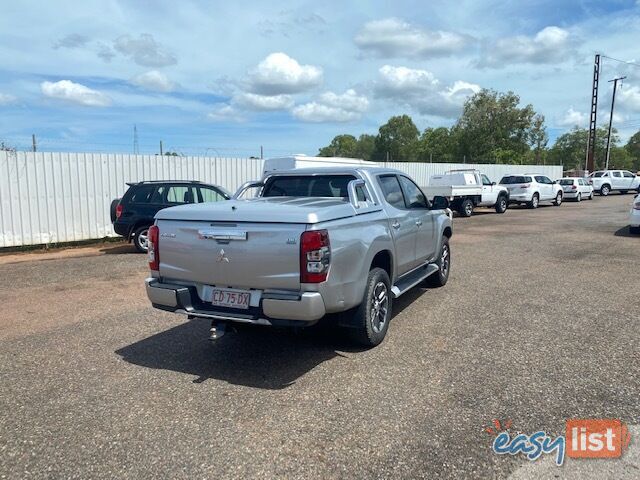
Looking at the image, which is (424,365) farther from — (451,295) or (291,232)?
(451,295)

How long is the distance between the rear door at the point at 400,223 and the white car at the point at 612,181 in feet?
117

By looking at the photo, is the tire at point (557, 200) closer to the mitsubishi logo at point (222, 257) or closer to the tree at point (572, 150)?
the mitsubishi logo at point (222, 257)

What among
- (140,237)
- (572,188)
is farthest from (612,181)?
(140,237)

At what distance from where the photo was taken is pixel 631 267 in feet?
30.5

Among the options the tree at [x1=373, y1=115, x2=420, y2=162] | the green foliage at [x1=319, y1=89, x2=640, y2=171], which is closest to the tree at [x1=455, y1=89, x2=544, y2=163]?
→ the green foliage at [x1=319, y1=89, x2=640, y2=171]

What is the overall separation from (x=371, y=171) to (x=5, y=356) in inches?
168

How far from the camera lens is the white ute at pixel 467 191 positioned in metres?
20.4

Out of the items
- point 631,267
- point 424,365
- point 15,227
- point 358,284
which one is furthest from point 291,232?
point 15,227

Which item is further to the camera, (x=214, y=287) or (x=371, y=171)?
(x=371, y=171)

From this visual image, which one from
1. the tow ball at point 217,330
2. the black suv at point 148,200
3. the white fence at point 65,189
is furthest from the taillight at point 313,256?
the white fence at point 65,189

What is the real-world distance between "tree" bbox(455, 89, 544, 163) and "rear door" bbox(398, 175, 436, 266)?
49127mm

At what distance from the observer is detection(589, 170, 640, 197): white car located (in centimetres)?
3694

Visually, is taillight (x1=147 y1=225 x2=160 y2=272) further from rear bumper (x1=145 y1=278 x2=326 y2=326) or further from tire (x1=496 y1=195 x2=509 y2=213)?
tire (x1=496 y1=195 x2=509 y2=213)

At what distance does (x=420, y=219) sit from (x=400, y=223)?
77 centimetres
